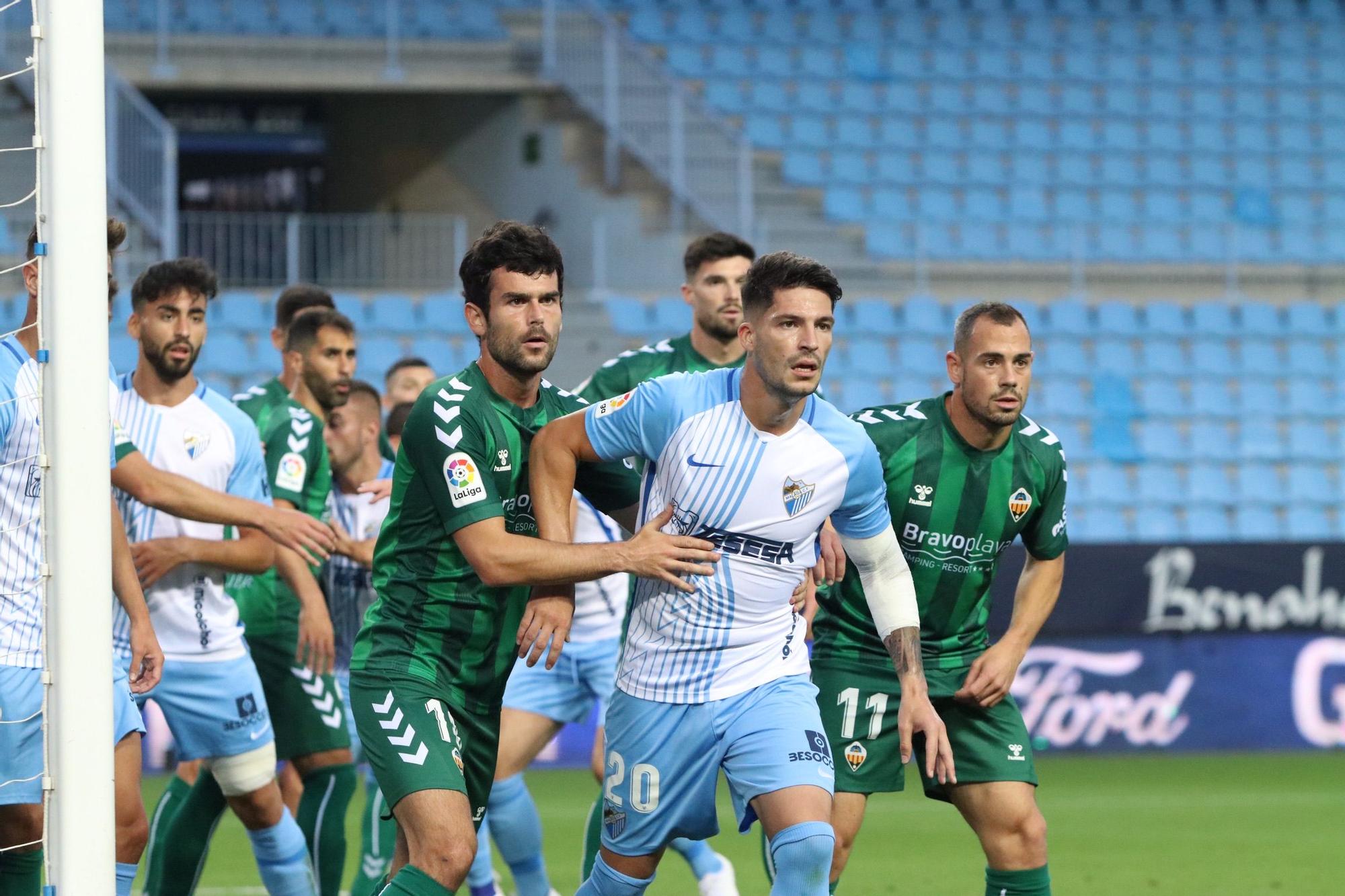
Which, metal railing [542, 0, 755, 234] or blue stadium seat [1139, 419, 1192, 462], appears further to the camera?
metal railing [542, 0, 755, 234]

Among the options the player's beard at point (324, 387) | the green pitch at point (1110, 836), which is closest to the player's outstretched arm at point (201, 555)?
the player's beard at point (324, 387)

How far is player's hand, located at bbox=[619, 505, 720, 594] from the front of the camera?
4898mm

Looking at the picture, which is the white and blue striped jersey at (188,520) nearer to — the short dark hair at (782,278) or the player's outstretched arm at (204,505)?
the player's outstretched arm at (204,505)

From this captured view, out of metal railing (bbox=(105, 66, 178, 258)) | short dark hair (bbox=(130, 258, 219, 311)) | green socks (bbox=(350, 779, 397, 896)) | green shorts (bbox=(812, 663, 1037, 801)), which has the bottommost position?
green socks (bbox=(350, 779, 397, 896))

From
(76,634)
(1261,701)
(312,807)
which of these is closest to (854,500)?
(76,634)

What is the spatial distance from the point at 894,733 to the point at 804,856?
122cm

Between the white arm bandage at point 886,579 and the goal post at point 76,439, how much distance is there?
212 centimetres

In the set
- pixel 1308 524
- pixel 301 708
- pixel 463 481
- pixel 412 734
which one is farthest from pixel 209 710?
pixel 1308 524

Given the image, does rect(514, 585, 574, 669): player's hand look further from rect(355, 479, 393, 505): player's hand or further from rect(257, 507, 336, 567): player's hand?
rect(355, 479, 393, 505): player's hand

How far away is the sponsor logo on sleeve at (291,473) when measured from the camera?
6.93m

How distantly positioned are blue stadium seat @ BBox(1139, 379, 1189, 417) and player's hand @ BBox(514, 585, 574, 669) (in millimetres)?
13432

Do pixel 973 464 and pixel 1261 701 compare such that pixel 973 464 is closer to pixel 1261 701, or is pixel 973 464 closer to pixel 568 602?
pixel 568 602

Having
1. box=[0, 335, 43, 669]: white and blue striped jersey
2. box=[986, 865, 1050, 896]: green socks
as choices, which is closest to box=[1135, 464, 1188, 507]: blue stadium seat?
box=[986, 865, 1050, 896]: green socks

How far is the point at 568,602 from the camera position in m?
5.00
